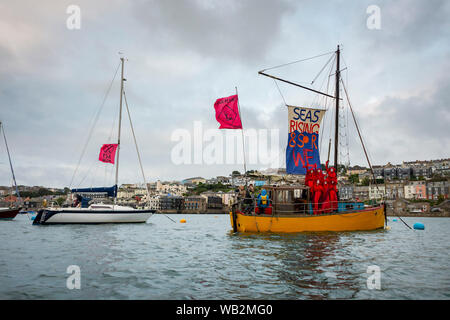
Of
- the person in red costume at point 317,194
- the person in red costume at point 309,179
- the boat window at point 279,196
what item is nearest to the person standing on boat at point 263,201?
the boat window at point 279,196

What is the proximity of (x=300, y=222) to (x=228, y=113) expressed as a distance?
8.13 metres

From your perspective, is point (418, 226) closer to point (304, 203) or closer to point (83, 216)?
point (304, 203)

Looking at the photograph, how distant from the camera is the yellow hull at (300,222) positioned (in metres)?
20.1

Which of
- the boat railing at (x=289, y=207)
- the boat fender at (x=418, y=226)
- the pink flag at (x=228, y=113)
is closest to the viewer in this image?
the pink flag at (x=228, y=113)

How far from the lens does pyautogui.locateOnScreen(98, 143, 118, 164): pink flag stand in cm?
3198

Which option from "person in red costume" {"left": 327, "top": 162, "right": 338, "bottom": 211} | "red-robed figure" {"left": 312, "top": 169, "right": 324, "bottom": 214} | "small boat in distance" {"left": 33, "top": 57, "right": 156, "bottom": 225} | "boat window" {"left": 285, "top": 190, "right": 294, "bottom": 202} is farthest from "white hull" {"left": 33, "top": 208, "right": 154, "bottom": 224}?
"person in red costume" {"left": 327, "top": 162, "right": 338, "bottom": 211}

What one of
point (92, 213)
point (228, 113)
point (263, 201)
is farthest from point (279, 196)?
point (92, 213)

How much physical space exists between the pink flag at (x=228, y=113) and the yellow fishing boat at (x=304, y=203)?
497cm

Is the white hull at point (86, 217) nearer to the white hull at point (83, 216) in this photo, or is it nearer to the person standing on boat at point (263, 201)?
the white hull at point (83, 216)

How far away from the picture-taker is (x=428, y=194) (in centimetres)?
13575

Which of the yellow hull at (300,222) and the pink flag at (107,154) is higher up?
the pink flag at (107,154)

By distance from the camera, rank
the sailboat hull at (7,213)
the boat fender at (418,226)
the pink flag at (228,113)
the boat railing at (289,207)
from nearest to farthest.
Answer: the pink flag at (228,113), the boat railing at (289,207), the boat fender at (418,226), the sailboat hull at (7,213)

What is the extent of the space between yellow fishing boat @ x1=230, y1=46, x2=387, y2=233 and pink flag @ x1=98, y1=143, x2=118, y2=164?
1566 cm
